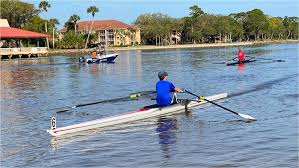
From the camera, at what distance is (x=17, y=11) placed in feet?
474

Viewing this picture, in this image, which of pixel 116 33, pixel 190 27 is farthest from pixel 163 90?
pixel 190 27

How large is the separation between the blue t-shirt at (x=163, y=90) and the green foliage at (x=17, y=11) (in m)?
132

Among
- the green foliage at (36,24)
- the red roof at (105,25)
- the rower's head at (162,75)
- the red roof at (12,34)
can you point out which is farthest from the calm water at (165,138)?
the red roof at (105,25)

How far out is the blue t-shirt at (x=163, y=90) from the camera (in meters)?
17.7

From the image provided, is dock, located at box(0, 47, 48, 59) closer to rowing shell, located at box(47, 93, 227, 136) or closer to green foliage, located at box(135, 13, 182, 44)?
green foliage, located at box(135, 13, 182, 44)

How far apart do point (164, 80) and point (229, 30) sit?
16676cm

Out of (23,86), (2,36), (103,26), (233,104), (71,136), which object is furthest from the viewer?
(103,26)

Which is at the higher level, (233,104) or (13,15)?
(13,15)

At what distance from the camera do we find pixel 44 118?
20266 millimetres

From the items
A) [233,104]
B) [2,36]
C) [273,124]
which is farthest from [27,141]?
[2,36]

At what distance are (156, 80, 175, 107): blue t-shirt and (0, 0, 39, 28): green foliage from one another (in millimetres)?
132297

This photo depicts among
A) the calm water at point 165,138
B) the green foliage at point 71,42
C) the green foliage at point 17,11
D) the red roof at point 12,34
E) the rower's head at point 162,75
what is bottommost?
the calm water at point 165,138

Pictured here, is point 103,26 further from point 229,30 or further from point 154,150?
point 154,150

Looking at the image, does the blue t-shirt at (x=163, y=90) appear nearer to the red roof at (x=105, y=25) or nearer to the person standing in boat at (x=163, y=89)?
the person standing in boat at (x=163, y=89)
